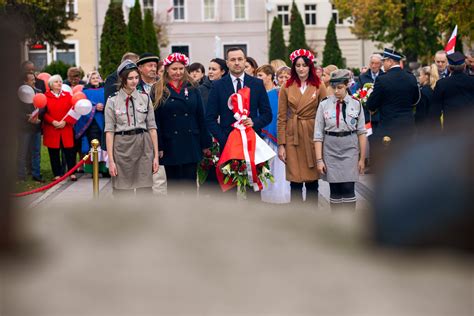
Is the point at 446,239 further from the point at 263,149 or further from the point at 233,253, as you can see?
the point at 263,149

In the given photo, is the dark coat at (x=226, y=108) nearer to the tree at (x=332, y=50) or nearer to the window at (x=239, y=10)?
the tree at (x=332, y=50)

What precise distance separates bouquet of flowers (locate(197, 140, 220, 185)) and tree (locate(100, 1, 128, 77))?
17.1m

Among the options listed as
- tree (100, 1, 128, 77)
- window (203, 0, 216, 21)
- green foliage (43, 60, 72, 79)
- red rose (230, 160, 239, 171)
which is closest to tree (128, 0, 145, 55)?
green foliage (43, 60, 72, 79)

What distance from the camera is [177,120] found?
8773mm

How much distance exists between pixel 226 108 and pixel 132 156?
3.97 feet

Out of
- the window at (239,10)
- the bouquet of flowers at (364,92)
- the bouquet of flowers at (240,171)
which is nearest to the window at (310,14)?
the window at (239,10)

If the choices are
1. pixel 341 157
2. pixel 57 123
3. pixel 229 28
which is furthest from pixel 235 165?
pixel 229 28

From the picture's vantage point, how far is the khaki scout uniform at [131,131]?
8227mm

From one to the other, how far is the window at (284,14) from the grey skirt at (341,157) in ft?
191

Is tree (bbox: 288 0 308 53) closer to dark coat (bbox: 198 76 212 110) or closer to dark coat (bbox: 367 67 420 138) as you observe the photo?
dark coat (bbox: 367 67 420 138)

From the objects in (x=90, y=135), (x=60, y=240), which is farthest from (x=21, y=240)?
(x=90, y=135)

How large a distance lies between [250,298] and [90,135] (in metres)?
14.3

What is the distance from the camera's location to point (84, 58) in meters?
62.0

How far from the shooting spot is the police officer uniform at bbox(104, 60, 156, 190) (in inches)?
324
